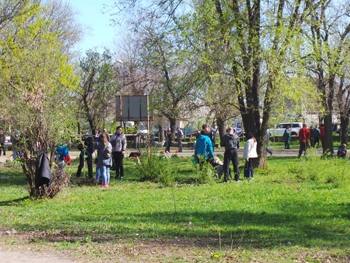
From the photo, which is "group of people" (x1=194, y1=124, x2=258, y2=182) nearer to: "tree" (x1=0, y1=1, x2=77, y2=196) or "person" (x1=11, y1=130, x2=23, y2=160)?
"tree" (x1=0, y1=1, x2=77, y2=196)

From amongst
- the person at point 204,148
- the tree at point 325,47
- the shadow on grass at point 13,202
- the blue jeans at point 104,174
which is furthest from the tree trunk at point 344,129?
the shadow on grass at point 13,202

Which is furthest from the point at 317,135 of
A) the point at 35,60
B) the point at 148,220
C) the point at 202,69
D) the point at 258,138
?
the point at 148,220

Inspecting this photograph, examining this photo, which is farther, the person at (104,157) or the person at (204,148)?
the person at (204,148)

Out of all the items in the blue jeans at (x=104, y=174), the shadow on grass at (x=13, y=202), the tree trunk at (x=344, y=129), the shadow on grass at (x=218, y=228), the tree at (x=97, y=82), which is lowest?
the shadow on grass at (x=218, y=228)

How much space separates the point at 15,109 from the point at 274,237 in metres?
6.34

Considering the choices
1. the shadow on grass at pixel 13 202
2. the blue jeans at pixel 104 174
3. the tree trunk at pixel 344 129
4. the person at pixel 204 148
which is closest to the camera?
the shadow on grass at pixel 13 202

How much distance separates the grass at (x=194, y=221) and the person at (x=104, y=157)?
43cm

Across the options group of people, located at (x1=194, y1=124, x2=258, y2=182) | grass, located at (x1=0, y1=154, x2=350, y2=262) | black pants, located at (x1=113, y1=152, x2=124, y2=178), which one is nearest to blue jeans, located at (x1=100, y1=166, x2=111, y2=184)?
grass, located at (x1=0, y1=154, x2=350, y2=262)

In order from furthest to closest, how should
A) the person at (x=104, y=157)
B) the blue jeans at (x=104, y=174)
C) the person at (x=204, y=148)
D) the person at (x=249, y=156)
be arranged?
the person at (x=249, y=156)
the person at (x=204, y=148)
the blue jeans at (x=104, y=174)
the person at (x=104, y=157)

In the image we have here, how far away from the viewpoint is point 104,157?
16688 millimetres

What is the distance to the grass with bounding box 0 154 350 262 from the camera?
8.16 metres

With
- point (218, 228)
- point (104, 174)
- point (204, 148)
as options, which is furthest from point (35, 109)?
point (204, 148)

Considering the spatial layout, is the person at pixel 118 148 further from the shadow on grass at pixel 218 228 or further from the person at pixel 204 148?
the shadow on grass at pixel 218 228

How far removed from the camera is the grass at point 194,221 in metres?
8.16
